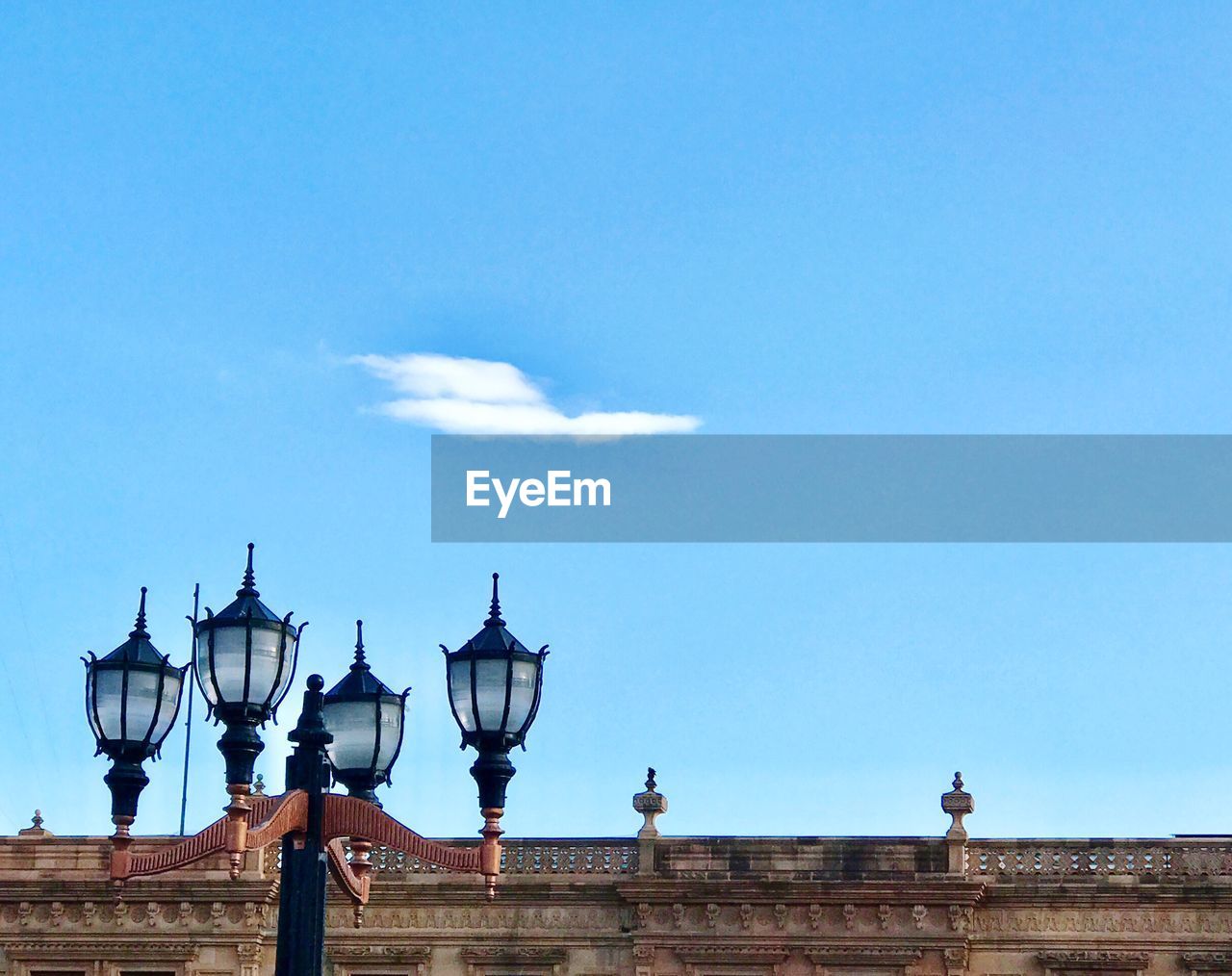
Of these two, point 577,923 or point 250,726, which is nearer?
point 250,726

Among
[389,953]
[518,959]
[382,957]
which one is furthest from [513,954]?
[382,957]

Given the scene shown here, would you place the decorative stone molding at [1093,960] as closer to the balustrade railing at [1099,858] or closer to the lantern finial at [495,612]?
the balustrade railing at [1099,858]

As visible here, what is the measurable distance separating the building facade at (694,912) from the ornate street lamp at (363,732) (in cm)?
1953

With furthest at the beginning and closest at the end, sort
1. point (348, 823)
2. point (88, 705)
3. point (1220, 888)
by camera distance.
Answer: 1. point (1220, 888)
2. point (88, 705)
3. point (348, 823)


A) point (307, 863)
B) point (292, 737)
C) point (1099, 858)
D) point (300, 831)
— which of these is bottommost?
point (307, 863)

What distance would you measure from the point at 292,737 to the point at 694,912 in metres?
21.7

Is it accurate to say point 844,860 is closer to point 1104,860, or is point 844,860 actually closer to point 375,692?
point 1104,860

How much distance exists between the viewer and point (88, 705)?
45.9ft

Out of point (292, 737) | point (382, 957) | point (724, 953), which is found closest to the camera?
point (292, 737)

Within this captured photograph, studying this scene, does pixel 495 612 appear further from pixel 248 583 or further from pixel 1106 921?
pixel 1106 921

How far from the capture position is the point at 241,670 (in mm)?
13094

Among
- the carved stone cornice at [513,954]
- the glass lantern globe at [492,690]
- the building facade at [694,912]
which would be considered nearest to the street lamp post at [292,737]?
the glass lantern globe at [492,690]

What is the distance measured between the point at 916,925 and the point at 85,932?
13.0m

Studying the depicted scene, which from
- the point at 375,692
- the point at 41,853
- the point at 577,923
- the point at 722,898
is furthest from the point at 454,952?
the point at 375,692
